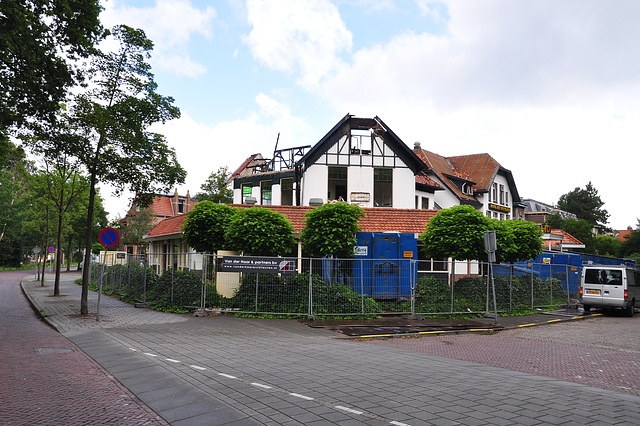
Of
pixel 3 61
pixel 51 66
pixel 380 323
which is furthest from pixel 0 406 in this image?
pixel 380 323

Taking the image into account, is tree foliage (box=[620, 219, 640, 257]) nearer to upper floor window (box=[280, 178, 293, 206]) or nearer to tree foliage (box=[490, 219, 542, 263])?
tree foliage (box=[490, 219, 542, 263])

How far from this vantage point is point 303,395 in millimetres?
6445

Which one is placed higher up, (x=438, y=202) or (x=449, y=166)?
(x=449, y=166)

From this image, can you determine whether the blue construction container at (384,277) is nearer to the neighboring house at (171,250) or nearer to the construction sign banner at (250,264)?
the construction sign banner at (250,264)

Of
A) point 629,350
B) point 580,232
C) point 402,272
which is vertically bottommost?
point 629,350

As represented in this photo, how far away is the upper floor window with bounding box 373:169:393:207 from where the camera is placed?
31906 millimetres

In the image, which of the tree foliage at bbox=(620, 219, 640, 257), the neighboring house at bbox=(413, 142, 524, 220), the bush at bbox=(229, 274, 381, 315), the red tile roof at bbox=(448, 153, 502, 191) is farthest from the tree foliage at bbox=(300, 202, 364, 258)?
the tree foliage at bbox=(620, 219, 640, 257)

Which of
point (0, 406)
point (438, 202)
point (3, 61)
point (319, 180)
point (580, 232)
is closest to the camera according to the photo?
point (0, 406)

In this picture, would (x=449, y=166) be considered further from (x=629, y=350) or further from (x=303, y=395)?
(x=303, y=395)

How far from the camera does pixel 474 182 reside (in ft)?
148

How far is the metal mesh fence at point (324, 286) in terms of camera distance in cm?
1561

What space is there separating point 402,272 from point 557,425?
11.3 m

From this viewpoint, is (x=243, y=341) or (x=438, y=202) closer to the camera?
(x=243, y=341)

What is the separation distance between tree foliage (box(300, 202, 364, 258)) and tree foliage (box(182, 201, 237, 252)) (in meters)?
3.49
